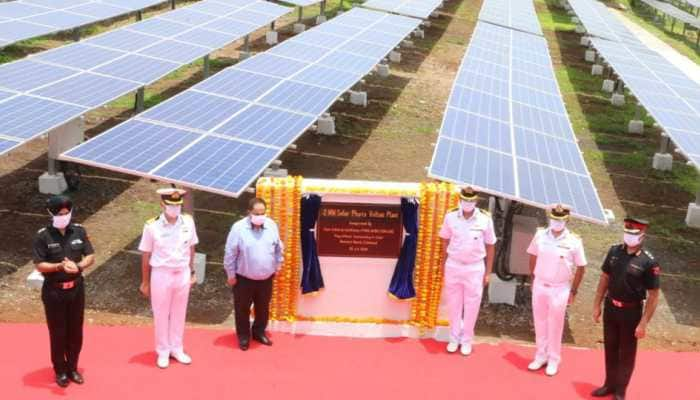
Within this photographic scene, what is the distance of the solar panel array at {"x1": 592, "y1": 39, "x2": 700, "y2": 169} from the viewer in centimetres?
1572

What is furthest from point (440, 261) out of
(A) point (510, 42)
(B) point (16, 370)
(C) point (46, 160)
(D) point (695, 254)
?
(A) point (510, 42)

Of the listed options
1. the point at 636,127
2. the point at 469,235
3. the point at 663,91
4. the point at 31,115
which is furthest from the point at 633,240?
the point at 636,127

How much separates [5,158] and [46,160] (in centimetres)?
79

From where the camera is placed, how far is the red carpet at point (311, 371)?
8711 millimetres

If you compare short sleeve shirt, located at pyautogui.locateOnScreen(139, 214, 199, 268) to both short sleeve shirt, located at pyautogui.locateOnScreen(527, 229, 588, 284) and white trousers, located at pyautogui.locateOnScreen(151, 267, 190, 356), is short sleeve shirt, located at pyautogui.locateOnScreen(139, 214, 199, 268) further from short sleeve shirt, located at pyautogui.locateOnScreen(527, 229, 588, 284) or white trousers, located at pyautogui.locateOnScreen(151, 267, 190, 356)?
short sleeve shirt, located at pyautogui.locateOnScreen(527, 229, 588, 284)

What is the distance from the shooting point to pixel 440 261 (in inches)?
411

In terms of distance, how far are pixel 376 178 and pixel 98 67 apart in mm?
6272

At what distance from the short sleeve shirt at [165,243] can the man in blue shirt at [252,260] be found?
0.59 metres

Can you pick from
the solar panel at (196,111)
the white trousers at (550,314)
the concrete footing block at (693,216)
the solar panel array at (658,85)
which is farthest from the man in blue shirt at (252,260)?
the concrete footing block at (693,216)

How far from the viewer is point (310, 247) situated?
10273mm

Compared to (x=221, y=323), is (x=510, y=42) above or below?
above

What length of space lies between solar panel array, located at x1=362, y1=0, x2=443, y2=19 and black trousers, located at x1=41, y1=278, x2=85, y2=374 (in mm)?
23814

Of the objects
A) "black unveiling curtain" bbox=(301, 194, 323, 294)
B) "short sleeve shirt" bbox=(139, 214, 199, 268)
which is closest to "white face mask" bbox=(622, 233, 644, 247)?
"black unveiling curtain" bbox=(301, 194, 323, 294)

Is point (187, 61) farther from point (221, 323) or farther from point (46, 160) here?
point (221, 323)
